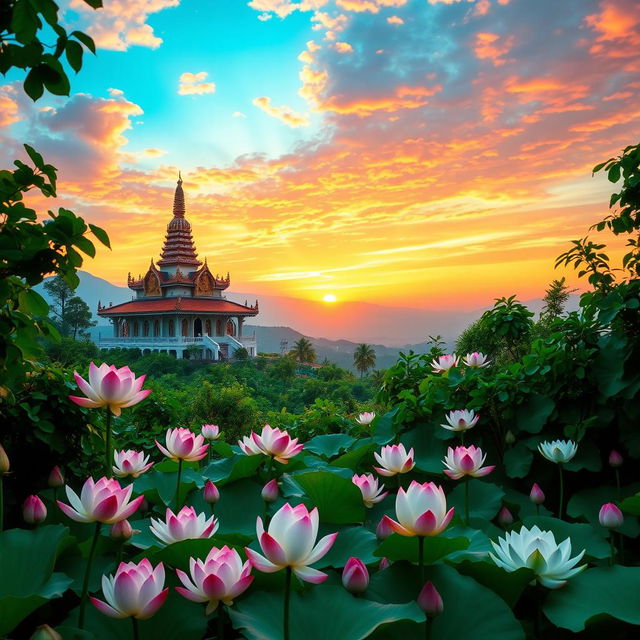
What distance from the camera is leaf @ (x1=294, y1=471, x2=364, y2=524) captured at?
1.28 meters

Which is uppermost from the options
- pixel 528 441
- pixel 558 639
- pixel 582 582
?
pixel 528 441

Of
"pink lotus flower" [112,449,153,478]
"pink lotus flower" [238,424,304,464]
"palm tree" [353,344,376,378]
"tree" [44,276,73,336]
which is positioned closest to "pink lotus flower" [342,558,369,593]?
"pink lotus flower" [238,424,304,464]

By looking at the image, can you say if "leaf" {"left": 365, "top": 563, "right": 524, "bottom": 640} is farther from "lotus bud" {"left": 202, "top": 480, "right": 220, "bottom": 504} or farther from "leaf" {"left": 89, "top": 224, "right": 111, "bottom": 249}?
"leaf" {"left": 89, "top": 224, "right": 111, "bottom": 249}

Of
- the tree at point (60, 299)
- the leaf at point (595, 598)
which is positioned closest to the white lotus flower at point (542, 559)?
the leaf at point (595, 598)

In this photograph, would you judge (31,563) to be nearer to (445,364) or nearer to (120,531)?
(120,531)

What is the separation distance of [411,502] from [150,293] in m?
27.4

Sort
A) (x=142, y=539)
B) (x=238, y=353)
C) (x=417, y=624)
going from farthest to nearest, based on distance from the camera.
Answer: (x=238, y=353) < (x=142, y=539) < (x=417, y=624)

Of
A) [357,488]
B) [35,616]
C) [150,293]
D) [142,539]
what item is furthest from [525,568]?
[150,293]

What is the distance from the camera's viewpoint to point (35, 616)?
42.3 inches

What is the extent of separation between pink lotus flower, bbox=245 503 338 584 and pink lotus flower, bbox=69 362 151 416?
0.55 meters

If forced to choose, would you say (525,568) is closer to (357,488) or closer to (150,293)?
(357,488)

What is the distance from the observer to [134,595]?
773 mm

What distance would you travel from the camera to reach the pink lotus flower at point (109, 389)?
3.99ft

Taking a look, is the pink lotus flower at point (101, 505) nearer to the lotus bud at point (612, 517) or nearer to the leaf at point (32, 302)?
the leaf at point (32, 302)
